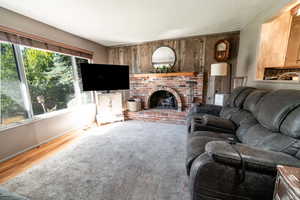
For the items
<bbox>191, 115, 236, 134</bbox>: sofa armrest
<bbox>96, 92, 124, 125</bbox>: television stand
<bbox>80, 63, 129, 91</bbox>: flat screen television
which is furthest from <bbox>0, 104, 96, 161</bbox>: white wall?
<bbox>191, 115, 236, 134</bbox>: sofa armrest

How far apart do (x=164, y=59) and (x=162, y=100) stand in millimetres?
1323

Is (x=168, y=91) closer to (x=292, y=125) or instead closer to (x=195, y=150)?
(x=195, y=150)

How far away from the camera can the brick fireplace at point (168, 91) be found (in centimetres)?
335

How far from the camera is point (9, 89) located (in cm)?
195

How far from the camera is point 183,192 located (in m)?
1.29

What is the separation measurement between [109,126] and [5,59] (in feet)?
7.28

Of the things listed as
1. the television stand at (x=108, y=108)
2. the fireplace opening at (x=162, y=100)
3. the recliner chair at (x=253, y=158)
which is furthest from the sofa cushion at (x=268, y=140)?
the television stand at (x=108, y=108)

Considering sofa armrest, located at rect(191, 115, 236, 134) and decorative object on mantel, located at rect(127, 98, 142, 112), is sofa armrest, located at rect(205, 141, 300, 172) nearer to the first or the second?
sofa armrest, located at rect(191, 115, 236, 134)

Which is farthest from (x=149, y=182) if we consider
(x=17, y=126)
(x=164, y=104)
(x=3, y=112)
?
(x=164, y=104)

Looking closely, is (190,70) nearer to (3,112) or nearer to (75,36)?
(75,36)

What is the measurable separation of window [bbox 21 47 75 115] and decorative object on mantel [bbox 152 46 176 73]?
2.30 m

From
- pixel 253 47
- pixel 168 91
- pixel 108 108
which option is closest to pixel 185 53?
pixel 168 91

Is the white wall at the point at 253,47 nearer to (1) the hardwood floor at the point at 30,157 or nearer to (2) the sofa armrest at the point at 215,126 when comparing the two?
(2) the sofa armrest at the point at 215,126

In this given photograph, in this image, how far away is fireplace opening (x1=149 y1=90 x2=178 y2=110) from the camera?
396 cm
